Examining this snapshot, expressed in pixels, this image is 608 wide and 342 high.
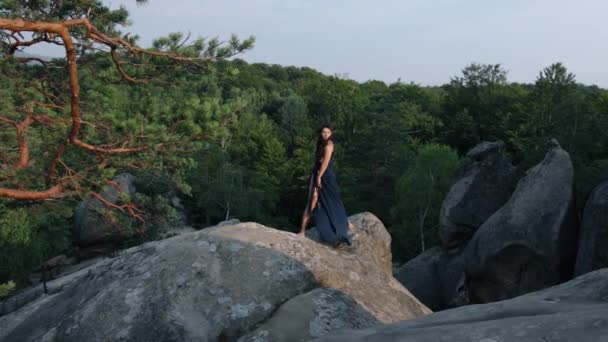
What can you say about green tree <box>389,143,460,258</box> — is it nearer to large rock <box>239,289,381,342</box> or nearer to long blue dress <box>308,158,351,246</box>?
long blue dress <box>308,158,351,246</box>

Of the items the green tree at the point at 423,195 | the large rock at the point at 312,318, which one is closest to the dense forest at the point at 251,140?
the green tree at the point at 423,195

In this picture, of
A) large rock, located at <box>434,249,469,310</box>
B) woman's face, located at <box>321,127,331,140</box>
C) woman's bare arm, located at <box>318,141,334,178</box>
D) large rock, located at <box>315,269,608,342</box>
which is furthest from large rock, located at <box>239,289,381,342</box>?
large rock, located at <box>434,249,469,310</box>

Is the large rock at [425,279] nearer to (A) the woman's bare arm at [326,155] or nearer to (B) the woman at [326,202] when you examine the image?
(B) the woman at [326,202]

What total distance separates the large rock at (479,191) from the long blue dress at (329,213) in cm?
1605

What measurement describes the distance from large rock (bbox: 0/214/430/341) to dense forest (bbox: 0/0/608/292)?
3.20 m

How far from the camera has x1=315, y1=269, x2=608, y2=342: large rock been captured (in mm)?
3053

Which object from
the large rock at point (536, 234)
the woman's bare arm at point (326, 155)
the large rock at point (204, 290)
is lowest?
the large rock at point (536, 234)

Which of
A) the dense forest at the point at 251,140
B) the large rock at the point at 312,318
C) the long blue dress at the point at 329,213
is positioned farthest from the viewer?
the dense forest at the point at 251,140

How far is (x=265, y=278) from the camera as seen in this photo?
257 inches

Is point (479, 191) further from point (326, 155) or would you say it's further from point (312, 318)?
point (312, 318)

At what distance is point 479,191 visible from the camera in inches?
939

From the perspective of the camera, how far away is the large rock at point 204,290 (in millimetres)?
6008

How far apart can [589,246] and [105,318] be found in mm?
14314

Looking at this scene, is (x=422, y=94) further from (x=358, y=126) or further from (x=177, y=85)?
(x=177, y=85)
